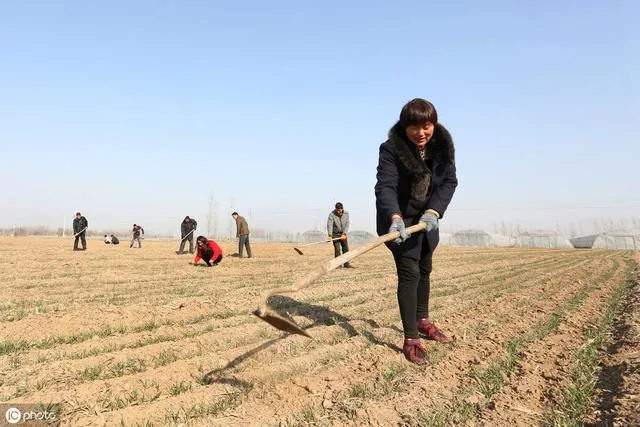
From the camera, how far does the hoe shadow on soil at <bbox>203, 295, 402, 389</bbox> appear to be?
2895 millimetres

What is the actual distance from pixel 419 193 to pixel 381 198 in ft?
1.43

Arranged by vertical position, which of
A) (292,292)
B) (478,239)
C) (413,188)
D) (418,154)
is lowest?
(478,239)

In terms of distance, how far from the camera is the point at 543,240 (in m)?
76.8

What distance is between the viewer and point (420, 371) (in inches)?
118

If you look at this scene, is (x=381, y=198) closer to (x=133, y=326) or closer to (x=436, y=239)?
(x=436, y=239)

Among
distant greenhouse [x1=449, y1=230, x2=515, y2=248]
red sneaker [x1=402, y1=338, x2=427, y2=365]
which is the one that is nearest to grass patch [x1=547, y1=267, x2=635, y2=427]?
red sneaker [x1=402, y1=338, x2=427, y2=365]

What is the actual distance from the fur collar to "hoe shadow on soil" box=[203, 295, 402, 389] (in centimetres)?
151

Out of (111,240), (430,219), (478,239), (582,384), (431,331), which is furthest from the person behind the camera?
(478,239)

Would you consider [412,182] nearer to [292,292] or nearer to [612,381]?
[292,292]

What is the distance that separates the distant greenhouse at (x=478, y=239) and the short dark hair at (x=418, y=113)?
85385mm

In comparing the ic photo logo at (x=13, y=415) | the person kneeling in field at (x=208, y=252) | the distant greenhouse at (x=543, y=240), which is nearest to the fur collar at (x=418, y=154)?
the ic photo logo at (x=13, y=415)

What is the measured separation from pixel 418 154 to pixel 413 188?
0.31 meters

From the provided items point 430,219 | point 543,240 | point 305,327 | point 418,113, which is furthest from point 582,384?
point 543,240

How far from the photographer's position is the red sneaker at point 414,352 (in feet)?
10.5
